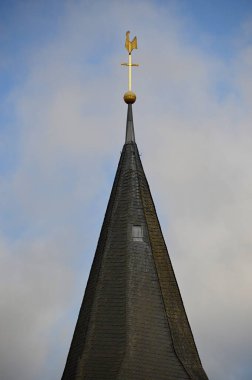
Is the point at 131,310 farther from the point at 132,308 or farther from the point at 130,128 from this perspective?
the point at 130,128

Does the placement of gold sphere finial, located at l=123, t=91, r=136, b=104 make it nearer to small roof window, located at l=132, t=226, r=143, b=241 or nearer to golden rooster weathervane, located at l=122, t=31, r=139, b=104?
golden rooster weathervane, located at l=122, t=31, r=139, b=104

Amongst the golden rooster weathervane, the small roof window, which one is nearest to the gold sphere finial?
the golden rooster weathervane

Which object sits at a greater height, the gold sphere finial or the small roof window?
the gold sphere finial

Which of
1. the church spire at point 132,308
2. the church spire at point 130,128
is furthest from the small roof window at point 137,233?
the church spire at point 130,128

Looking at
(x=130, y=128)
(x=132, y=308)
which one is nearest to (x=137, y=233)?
(x=132, y=308)

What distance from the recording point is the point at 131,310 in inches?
1001

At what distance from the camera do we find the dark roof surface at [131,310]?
81.3 feet

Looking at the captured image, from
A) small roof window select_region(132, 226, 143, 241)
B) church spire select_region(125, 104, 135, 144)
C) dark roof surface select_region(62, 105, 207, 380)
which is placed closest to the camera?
dark roof surface select_region(62, 105, 207, 380)

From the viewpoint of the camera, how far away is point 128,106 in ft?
97.8

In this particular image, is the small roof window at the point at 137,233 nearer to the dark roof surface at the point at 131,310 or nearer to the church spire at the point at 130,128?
the dark roof surface at the point at 131,310

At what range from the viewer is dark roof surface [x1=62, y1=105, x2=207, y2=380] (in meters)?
24.8

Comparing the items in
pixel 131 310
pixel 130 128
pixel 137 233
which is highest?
pixel 130 128

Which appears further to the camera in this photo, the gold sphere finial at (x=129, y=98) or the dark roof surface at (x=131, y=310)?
the gold sphere finial at (x=129, y=98)

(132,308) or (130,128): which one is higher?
(130,128)
